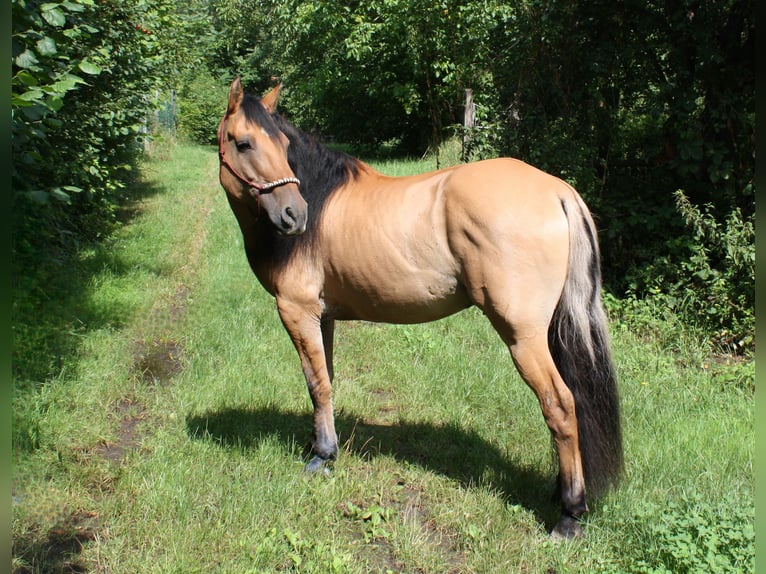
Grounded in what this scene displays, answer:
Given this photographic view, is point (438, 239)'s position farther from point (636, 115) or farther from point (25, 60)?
point (636, 115)

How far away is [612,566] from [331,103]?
20.6 meters

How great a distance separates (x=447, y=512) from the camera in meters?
3.27

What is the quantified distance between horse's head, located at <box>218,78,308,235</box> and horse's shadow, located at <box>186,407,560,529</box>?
1.62 meters

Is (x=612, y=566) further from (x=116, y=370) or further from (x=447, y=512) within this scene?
(x=116, y=370)

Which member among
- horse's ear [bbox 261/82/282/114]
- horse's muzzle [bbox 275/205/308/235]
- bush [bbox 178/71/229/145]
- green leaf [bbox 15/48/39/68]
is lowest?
bush [bbox 178/71/229/145]

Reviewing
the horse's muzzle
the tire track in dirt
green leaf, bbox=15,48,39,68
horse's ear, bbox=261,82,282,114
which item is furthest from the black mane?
the tire track in dirt

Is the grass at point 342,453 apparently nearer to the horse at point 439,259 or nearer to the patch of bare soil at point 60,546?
the patch of bare soil at point 60,546

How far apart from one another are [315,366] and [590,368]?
162 cm

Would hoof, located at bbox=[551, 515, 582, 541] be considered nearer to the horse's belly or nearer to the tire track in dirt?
the horse's belly

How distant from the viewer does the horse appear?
2887 mm

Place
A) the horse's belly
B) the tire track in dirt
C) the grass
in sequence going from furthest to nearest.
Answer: the tire track in dirt, the horse's belly, the grass

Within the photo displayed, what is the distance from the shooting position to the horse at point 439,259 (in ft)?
9.47

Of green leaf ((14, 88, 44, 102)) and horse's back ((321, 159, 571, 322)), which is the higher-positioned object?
green leaf ((14, 88, 44, 102))

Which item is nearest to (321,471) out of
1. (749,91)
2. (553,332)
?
(553,332)
